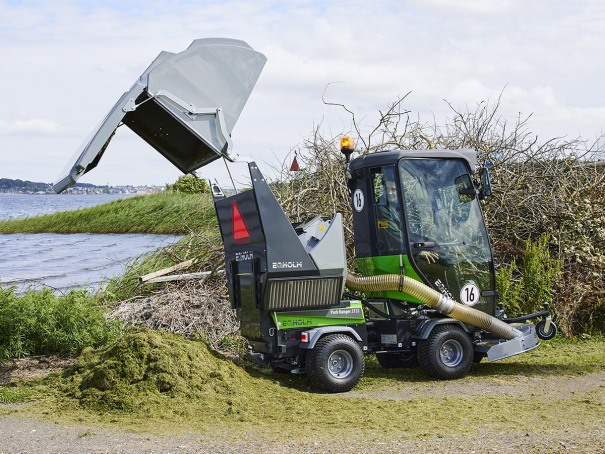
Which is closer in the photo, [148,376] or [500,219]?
[148,376]

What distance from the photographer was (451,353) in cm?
650

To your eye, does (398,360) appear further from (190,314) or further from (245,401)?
(190,314)

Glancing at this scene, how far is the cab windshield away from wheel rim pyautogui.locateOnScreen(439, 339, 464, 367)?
49cm

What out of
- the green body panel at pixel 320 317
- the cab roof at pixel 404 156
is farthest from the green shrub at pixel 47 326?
the cab roof at pixel 404 156

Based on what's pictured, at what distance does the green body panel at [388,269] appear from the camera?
20.7 ft

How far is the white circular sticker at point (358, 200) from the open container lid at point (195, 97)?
66.1 inches

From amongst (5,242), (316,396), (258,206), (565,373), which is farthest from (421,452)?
(5,242)

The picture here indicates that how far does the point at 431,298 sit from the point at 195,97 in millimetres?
3172

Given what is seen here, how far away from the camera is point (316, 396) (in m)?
5.66

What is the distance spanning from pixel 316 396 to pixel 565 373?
302 centimetres

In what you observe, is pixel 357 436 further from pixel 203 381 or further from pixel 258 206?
pixel 258 206

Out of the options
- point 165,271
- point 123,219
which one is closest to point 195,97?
point 165,271

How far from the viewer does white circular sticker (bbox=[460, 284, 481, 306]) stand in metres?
6.57

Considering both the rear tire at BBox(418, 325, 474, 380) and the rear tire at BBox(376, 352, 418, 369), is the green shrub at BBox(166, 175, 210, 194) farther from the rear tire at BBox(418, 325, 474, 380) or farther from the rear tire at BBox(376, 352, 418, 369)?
the rear tire at BBox(418, 325, 474, 380)
